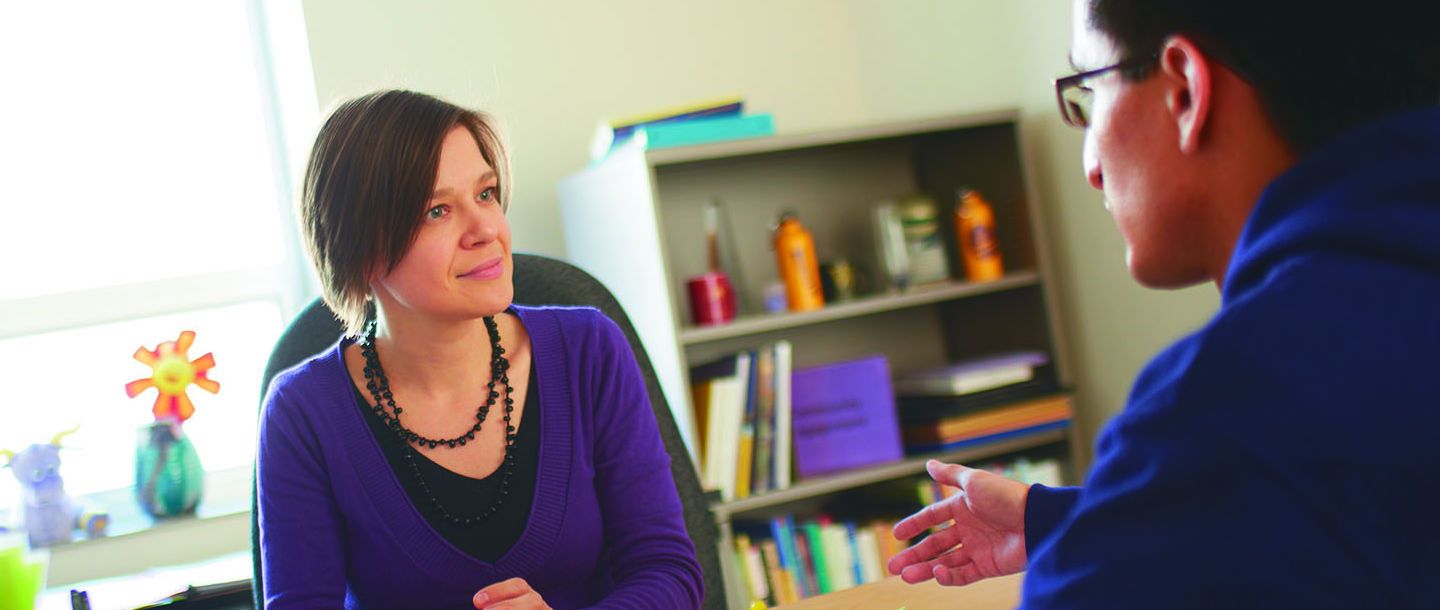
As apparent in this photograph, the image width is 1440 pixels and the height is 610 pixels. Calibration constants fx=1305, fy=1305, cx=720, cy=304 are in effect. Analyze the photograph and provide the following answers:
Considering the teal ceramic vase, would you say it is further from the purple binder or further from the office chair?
the purple binder

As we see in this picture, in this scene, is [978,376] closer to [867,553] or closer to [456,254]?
[867,553]

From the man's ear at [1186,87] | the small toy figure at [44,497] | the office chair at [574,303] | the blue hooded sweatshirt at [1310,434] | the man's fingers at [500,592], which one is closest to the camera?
the blue hooded sweatshirt at [1310,434]

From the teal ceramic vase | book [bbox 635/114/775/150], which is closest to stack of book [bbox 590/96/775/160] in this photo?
book [bbox 635/114/775/150]

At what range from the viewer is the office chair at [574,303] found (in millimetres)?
1644

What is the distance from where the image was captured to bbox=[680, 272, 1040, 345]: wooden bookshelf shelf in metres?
2.71

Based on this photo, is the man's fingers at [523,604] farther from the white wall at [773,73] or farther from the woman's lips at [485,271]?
the white wall at [773,73]

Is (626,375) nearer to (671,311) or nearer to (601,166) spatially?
(671,311)

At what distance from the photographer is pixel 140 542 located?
2768 millimetres

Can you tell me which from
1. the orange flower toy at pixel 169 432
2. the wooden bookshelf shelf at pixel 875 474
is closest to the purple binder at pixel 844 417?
the wooden bookshelf shelf at pixel 875 474

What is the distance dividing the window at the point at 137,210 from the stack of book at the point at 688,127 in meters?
0.67

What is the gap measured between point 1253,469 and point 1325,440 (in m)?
0.03

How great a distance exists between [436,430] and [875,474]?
1398mm

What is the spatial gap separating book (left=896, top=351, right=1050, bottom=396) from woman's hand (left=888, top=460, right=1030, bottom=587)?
5.49ft

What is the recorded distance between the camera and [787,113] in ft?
10.8
